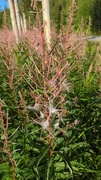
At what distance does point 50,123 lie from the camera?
82.6 inches

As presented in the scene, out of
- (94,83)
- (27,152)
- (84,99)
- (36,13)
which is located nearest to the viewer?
(36,13)

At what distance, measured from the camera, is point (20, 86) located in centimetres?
335

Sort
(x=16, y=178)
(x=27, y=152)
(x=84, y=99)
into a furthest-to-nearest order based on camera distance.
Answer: (x=84, y=99)
(x=27, y=152)
(x=16, y=178)

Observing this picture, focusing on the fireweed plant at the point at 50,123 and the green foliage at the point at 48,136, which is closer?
the fireweed plant at the point at 50,123

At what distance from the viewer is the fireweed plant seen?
2.02 metres

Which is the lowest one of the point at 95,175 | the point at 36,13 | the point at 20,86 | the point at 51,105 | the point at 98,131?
the point at 95,175

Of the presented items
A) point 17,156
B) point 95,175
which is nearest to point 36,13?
point 17,156

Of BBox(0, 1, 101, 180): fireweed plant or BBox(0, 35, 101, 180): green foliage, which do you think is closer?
BBox(0, 1, 101, 180): fireweed plant

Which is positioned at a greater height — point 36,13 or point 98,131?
point 36,13

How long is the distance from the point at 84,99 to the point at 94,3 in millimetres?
34047

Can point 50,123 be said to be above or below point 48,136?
above

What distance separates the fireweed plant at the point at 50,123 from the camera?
6.62 ft

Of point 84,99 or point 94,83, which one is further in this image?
point 94,83

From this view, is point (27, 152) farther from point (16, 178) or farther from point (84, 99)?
point (84, 99)
